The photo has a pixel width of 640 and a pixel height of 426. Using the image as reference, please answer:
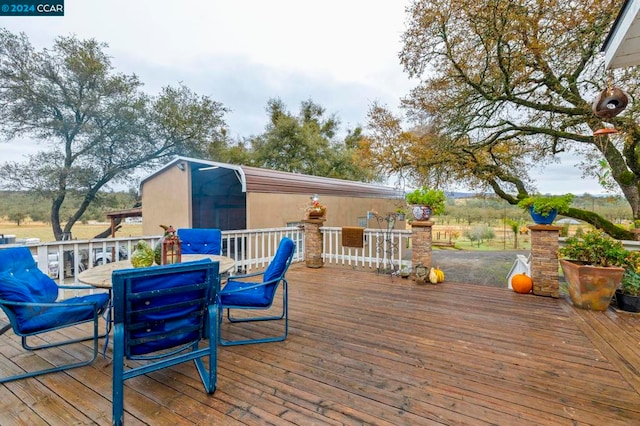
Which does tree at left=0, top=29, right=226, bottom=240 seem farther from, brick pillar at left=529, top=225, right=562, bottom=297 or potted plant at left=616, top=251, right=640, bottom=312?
potted plant at left=616, top=251, right=640, bottom=312

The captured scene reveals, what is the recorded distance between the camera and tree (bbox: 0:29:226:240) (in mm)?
11094

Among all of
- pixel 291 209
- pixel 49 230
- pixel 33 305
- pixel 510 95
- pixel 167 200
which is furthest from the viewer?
pixel 49 230

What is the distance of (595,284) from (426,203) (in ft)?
7.54

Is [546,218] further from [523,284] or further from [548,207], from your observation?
[523,284]

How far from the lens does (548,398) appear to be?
6.24 feet

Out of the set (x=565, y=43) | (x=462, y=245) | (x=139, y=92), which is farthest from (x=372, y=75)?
(x=462, y=245)

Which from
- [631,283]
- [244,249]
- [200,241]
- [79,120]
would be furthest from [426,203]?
[79,120]

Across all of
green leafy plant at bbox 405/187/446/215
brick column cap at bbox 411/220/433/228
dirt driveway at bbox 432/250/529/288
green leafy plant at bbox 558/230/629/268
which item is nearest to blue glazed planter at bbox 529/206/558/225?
green leafy plant at bbox 558/230/629/268

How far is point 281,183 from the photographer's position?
336 inches

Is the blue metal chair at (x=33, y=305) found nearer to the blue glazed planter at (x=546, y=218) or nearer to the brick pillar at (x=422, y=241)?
the brick pillar at (x=422, y=241)

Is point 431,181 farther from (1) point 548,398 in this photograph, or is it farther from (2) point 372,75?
(1) point 548,398

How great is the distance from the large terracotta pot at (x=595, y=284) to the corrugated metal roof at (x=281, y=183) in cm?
647

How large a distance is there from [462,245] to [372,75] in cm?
1161

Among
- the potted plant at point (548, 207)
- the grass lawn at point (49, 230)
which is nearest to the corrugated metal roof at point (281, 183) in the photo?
the potted plant at point (548, 207)
